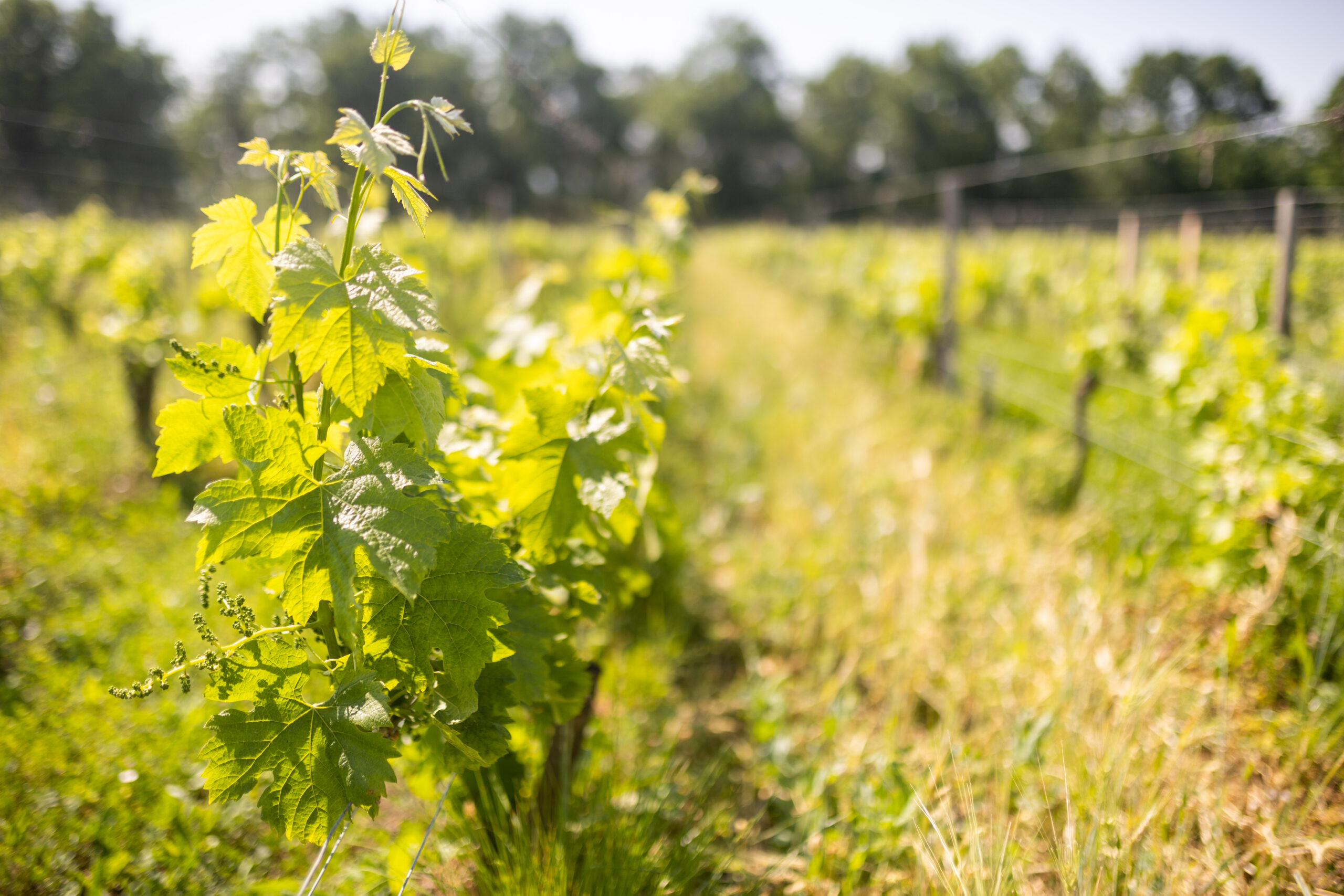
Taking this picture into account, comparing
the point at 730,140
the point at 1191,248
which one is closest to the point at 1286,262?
the point at 1191,248

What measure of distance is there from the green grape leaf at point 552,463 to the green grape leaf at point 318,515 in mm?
362

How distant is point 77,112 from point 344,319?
21333 mm

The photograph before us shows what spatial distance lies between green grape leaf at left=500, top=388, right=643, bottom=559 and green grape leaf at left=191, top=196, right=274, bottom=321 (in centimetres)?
50

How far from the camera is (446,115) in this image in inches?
38.8

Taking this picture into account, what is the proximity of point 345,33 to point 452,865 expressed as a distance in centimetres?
1067

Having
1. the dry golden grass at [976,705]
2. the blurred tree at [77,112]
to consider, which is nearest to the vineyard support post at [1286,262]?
the dry golden grass at [976,705]

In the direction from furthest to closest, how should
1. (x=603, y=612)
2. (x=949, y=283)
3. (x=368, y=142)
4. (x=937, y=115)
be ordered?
(x=937, y=115) < (x=949, y=283) < (x=603, y=612) < (x=368, y=142)

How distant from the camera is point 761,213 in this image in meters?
49.3

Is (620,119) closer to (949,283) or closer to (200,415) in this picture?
(949,283)

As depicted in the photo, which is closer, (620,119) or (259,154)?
(259,154)

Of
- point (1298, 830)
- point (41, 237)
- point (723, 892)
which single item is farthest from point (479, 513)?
point (41, 237)

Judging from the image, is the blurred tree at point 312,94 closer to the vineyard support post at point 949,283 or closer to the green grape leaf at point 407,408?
the green grape leaf at point 407,408

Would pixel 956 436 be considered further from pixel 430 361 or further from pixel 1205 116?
pixel 1205 116

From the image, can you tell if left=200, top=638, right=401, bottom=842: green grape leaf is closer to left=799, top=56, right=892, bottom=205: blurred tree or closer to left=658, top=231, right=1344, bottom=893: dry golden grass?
left=658, top=231, right=1344, bottom=893: dry golden grass
